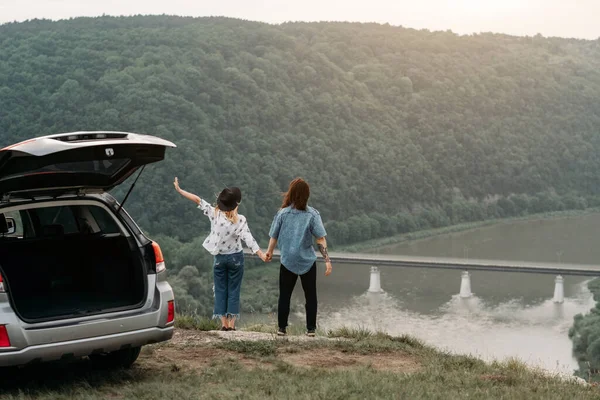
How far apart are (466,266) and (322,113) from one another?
4776 centimetres

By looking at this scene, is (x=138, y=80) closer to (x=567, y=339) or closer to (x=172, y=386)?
(x=567, y=339)

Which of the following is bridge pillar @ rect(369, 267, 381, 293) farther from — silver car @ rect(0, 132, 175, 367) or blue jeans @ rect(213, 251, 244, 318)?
silver car @ rect(0, 132, 175, 367)

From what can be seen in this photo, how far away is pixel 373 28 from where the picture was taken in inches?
5989

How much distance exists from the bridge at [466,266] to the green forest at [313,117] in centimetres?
853

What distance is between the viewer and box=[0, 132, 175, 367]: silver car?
4.60 meters

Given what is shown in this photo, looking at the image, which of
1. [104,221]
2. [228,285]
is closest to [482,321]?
[228,285]

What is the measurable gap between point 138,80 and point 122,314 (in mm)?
99823

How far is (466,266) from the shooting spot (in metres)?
72.8

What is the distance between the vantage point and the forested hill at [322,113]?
91.2m

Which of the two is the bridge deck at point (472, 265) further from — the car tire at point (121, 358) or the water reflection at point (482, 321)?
the car tire at point (121, 358)

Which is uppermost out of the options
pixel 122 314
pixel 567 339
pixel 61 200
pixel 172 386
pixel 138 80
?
pixel 138 80

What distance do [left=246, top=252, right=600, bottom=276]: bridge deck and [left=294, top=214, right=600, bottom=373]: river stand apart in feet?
4.50

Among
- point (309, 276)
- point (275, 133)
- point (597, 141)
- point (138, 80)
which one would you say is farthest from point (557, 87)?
point (309, 276)

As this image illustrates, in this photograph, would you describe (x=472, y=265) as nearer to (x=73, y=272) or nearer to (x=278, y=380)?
(x=73, y=272)
